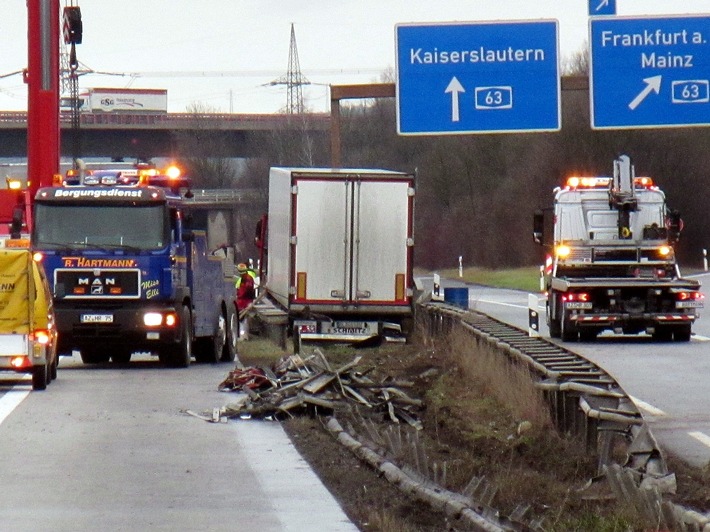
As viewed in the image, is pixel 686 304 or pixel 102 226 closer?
pixel 102 226

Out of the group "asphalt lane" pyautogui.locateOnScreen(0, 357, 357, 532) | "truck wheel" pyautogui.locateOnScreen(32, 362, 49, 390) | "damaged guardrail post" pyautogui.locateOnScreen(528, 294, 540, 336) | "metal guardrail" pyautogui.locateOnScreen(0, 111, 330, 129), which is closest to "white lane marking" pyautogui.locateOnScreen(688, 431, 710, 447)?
"asphalt lane" pyautogui.locateOnScreen(0, 357, 357, 532)

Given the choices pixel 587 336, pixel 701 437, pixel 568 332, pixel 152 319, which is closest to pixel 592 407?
pixel 701 437

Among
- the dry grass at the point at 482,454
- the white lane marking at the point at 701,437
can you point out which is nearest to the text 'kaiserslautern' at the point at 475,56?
the dry grass at the point at 482,454

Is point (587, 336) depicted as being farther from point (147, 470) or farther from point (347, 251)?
point (147, 470)

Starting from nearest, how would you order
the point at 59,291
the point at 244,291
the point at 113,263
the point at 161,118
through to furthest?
the point at 59,291
the point at 113,263
the point at 244,291
the point at 161,118

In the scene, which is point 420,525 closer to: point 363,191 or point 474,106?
point 474,106

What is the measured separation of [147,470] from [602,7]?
1357cm

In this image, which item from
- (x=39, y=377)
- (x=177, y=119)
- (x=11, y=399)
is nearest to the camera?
(x=11, y=399)

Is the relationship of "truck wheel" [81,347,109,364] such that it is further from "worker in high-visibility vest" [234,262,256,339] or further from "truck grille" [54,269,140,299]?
"worker in high-visibility vest" [234,262,256,339]

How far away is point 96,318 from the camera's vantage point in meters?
23.8

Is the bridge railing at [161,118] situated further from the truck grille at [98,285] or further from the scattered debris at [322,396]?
the scattered debris at [322,396]

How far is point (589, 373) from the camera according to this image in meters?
13.4

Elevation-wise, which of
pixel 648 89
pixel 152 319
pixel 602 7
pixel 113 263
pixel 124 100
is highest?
pixel 124 100

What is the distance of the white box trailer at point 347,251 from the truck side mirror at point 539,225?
557 centimetres
